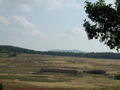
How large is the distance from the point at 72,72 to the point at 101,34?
288 ft

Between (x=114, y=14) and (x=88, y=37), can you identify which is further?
(x=88, y=37)

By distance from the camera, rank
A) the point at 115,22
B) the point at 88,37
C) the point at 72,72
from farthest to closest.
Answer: the point at 72,72 < the point at 88,37 < the point at 115,22

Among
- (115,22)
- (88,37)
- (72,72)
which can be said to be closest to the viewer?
(115,22)

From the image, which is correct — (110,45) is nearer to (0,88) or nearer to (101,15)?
(101,15)

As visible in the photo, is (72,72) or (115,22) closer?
(115,22)

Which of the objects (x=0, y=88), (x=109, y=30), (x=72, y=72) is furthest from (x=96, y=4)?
(x=72, y=72)

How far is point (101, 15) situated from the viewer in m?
33.6

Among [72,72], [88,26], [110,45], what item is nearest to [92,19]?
[88,26]

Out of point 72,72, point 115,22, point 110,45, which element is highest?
point 115,22

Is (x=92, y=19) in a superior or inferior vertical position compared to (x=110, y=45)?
superior

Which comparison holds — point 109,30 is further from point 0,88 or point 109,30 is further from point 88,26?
point 0,88

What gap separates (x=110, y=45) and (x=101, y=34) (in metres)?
1.51

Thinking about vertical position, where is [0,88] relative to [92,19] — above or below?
below

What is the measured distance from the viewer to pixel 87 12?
34188mm
